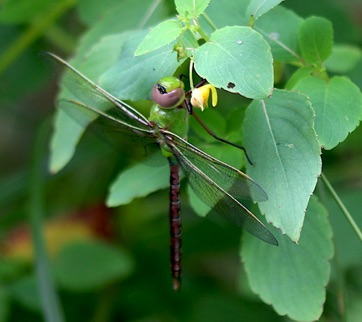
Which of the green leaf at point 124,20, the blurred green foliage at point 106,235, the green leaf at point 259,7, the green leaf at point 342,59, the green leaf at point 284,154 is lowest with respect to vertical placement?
the blurred green foliage at point 106,235

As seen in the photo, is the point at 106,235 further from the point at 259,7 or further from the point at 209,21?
the point at 259,7

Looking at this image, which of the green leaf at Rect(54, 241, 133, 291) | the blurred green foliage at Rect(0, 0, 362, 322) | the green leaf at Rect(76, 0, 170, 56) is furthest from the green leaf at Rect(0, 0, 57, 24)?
the green leaf at Rect(54, 241, 133, 291)

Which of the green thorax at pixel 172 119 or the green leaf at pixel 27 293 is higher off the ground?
the green thorax at pixel 172 119

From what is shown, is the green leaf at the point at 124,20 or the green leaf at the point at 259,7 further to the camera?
the green leaf at the point at 124,20

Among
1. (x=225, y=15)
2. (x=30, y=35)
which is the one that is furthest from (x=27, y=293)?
(x=225, y=15)

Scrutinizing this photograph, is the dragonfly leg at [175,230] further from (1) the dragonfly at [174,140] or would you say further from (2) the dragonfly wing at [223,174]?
(2) the dragonfly wing at [223,174]

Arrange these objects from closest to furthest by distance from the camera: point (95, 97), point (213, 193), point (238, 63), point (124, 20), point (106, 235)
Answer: point (238, 63), point (213, 193), point (95, 97), point (124, 20), point (106, 235)

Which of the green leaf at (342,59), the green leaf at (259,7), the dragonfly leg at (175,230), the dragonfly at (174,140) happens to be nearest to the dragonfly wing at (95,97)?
the dragonfly at (174,140)

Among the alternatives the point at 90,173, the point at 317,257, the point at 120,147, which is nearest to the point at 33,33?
the point at 90,173
